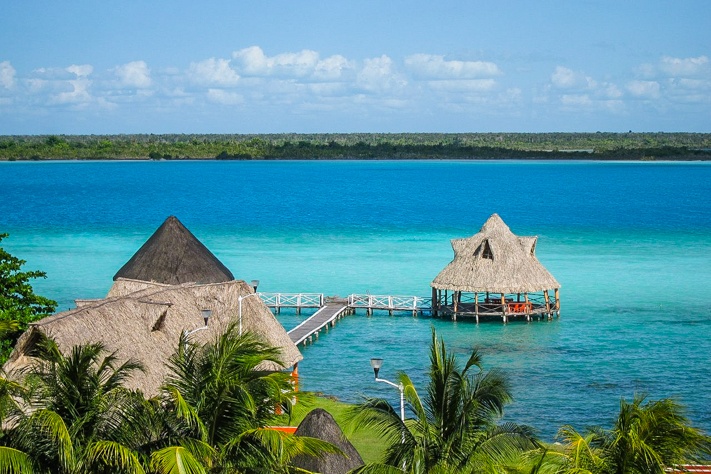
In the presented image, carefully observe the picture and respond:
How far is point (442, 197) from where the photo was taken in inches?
5236

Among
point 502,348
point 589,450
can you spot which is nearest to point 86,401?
point 589,450

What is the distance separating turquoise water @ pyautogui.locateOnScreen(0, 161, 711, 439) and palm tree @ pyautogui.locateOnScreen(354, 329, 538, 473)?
1216 cm

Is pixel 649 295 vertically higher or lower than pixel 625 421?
lower

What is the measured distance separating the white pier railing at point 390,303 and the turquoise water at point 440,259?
0.51 metres

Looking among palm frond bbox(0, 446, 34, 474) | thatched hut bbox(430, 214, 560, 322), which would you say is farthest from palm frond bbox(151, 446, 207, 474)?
thatched hut bbox(430, 214, 560, 322)

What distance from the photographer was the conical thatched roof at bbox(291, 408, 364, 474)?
1695 cm

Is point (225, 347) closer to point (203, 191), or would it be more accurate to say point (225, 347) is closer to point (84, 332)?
point (84, 332)

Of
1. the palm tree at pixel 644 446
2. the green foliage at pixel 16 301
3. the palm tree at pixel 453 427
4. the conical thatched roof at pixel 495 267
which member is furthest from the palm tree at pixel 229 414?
Result: the conical thatched roof at pixel 495 267

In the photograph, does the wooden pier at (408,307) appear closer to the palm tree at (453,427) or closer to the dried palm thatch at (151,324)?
the dried palm thatch at (151,324)

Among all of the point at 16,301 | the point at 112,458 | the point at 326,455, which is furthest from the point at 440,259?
the point at 112,458

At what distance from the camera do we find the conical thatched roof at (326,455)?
667 inches

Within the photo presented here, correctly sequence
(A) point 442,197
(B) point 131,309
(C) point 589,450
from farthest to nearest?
1. (A) point 442,197
2. (B) point 131,309
3. (C) point 589,450

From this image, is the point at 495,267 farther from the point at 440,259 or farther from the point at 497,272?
the point at 440,259

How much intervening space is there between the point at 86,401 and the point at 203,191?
132m
